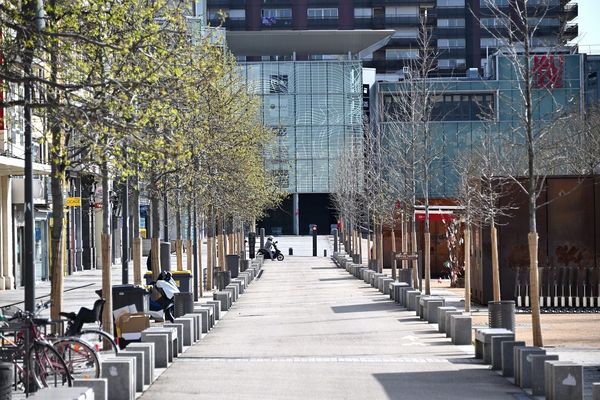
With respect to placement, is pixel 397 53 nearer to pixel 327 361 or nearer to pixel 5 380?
pixel 327 361

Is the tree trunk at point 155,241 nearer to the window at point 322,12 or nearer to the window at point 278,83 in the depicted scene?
the window at point 278,83

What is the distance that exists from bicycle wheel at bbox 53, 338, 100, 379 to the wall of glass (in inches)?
A: 3941

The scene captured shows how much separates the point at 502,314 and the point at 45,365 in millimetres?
10543

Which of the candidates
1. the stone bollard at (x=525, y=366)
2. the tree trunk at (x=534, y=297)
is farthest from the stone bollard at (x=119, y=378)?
the tree trunk at (x=534, y=297)

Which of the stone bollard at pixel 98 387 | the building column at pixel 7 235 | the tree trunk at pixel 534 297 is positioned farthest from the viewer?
the building column at pixel 7 235

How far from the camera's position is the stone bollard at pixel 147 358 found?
16688 millimetres

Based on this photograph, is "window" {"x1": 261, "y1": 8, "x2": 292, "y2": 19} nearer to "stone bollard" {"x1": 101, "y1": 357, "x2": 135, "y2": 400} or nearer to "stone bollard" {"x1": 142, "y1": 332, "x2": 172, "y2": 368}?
"stone bollard" {"x1": 142, "y1": 332, "x2": 172, "y2": 368}

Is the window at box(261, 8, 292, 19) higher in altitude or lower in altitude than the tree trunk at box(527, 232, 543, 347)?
higher

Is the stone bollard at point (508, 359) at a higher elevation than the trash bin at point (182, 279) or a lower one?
lower

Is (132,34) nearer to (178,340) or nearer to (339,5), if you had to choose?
(178,340)

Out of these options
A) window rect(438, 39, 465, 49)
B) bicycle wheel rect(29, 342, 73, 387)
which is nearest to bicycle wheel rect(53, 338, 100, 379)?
bicycle wheel rect(29, 342, 73, 387)

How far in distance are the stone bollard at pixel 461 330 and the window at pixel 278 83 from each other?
9483 centimetres

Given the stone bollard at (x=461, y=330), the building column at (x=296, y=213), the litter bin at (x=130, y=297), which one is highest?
the building column at (x=296, y=213)

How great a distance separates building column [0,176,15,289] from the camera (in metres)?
46.3
